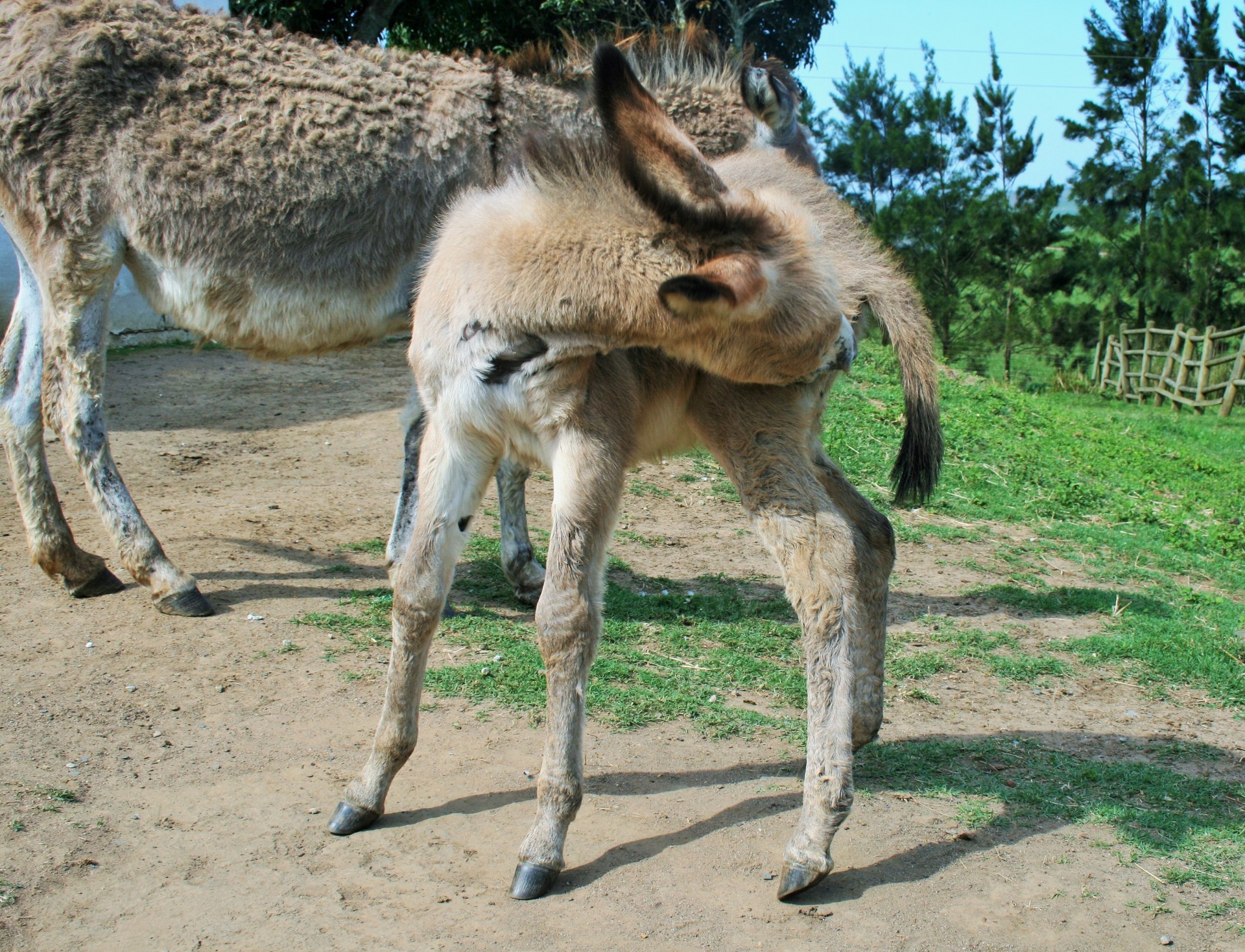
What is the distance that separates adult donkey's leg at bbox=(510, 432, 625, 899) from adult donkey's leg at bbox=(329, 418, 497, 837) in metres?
0.34

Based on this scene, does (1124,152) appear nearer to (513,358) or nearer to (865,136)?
(865,136)

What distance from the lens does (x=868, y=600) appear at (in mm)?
3795

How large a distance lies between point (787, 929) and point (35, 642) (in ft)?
11.3

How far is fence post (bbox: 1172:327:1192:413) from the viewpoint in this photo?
2202 cm

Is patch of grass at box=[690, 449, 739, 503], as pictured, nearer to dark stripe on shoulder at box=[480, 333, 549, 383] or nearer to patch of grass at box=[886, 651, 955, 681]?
patch of grass at box=[886, 651, 955, 681]

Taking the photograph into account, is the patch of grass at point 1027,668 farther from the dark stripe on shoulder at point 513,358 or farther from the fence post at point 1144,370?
the fence post at point 1144,370

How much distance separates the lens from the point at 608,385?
3127mm

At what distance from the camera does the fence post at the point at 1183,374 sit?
22.0m

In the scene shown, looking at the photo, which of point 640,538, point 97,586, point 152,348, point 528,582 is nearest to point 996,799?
point 528,582

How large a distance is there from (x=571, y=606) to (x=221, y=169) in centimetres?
292

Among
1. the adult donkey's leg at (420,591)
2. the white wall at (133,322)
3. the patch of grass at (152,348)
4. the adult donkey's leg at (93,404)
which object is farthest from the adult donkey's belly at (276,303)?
the white wall at (133,322)

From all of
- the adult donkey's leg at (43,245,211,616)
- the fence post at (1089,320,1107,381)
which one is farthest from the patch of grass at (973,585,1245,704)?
the fence post at (1089,320,1107,381)

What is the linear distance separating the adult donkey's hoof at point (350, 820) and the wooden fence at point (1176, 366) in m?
21.6

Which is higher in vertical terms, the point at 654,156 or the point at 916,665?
the point at 654,156
